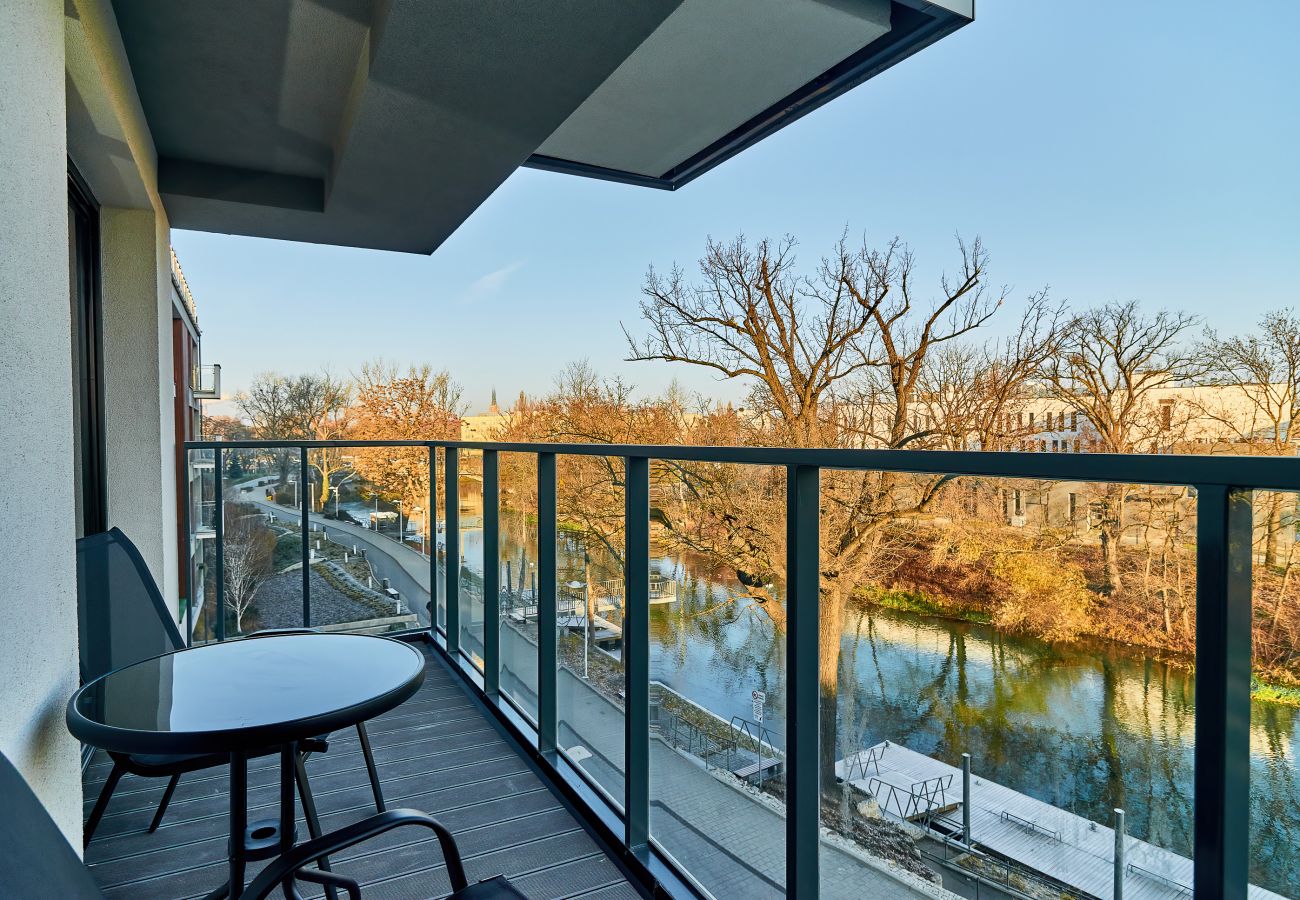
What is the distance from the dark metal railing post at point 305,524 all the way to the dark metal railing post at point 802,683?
3911 millimetres

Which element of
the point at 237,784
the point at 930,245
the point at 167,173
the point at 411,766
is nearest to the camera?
the point at 237,784

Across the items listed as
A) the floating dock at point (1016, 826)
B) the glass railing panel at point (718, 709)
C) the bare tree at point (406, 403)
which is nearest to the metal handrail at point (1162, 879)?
the floating dock at point (1016, 826)

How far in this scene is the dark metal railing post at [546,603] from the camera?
2672 mm

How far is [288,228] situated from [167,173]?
844mm

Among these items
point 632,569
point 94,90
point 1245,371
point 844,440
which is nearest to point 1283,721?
point 632,569

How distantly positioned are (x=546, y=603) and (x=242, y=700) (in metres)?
1.30

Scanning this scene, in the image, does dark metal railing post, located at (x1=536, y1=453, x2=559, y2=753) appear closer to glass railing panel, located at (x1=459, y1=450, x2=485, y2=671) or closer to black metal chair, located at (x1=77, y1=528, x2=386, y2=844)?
black metal chair, located at (x1=77, y1=528, x2=386, y2=844)

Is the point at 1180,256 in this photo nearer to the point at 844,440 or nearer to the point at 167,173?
the point at 844,440

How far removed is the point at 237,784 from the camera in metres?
1.37

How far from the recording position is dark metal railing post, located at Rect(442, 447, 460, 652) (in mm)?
4090

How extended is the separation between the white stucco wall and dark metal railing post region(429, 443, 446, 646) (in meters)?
2.94

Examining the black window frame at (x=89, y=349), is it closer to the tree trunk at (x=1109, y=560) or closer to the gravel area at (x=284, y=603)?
the gravel area at (x=284, y=603)

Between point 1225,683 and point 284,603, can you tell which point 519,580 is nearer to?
point 284,603

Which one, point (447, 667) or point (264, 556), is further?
point (264, 556)
